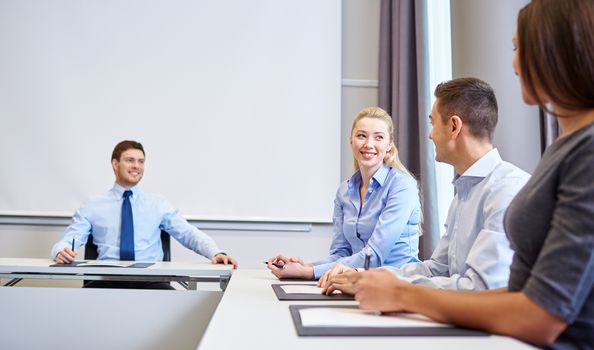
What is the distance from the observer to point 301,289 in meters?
1.43

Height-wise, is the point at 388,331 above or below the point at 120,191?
below

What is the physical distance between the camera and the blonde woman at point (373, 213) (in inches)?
72.6

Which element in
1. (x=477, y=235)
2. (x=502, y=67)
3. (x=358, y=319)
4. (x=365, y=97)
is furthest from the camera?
(x=365, y=97)

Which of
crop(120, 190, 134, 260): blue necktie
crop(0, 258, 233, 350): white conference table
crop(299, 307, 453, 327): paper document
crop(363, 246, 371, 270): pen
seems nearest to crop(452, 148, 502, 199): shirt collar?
crop(363, 246, 371, 270): pen

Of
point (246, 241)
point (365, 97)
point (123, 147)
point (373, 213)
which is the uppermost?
point (365, 97)

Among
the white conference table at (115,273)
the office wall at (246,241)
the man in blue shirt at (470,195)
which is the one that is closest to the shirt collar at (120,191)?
the office wall at (246,241)

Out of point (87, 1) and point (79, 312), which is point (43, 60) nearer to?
point (87, 1)

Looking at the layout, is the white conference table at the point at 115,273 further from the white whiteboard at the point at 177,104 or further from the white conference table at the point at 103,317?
the white whiteboard at the point at 177,104

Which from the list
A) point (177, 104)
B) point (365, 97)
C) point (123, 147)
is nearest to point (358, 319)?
point (123, 147)

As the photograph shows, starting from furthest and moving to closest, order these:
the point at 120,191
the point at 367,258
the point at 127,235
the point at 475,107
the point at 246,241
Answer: the point at 246,241, the point at 120,191, the point at 127,235, the point at 367,258, the point at 475,107

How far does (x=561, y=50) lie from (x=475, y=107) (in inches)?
26.0

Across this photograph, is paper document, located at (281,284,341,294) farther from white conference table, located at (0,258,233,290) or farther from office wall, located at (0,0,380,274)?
office wall, located at (0,0,380,274)

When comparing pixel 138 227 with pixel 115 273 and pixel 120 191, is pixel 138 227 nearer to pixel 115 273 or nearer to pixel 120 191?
pixel 120 191

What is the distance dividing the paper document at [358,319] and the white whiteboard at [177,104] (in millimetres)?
2538
